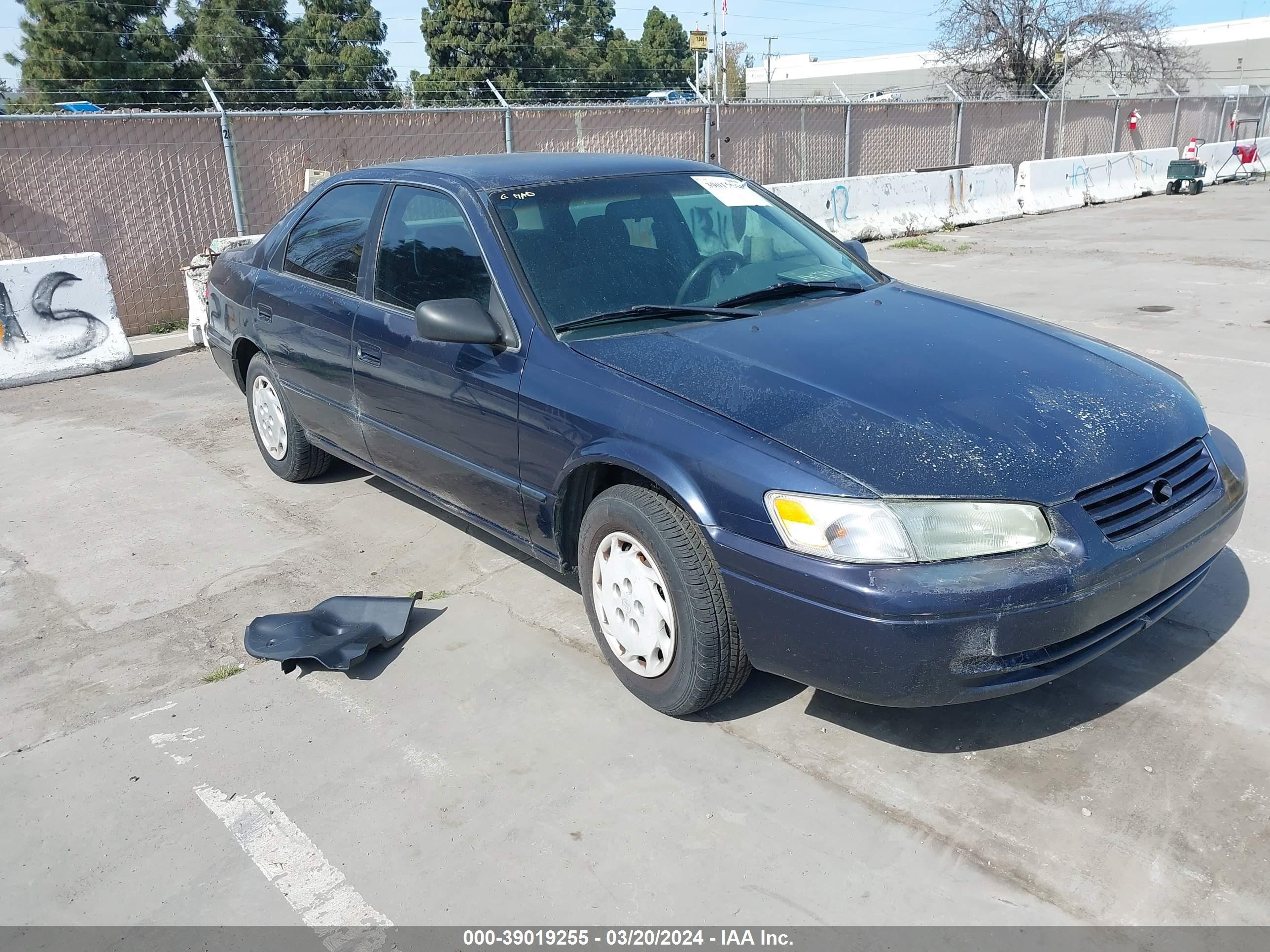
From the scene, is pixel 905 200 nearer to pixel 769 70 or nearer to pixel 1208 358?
pixel 1208 358

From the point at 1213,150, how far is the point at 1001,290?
709 inches

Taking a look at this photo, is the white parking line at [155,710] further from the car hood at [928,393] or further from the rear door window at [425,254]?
the car hood at [928,393]

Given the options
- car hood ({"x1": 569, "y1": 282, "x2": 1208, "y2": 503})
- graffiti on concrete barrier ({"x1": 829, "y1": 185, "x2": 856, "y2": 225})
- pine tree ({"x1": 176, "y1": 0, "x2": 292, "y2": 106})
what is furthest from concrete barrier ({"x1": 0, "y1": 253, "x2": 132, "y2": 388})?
pine tree ({"x1": 176, "y1": 0, "x2": 292, "y2": 106})

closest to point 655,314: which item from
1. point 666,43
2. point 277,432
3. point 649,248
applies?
point 649,248

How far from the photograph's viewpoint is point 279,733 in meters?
3.41

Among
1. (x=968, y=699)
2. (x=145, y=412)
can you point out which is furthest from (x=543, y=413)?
(x=145, y=412)

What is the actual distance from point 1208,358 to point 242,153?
963cm

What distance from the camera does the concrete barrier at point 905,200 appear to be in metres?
14.7

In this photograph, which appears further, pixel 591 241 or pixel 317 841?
pixel 591 241

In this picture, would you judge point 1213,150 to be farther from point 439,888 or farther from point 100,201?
point 439,888

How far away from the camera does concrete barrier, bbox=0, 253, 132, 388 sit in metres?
8.37

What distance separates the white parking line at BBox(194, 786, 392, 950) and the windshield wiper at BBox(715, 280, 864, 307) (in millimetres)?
2265

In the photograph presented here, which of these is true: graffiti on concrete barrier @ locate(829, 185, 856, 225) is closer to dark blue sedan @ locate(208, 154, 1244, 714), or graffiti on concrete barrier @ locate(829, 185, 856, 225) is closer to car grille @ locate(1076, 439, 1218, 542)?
dark blue sedan @ locate(208, 154, 1244, 714)

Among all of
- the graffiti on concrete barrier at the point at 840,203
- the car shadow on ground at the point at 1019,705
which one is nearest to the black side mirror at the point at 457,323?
the car shadow on ground at the point at 1019,705
